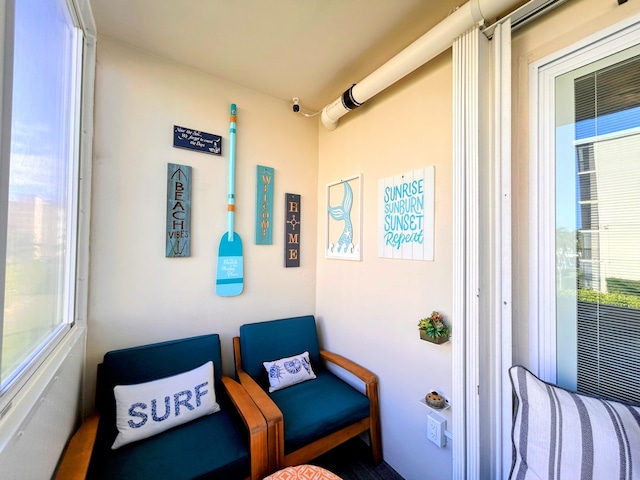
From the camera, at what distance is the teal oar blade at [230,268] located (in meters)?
1.97

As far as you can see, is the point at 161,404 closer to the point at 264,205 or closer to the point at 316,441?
the point at 316,441

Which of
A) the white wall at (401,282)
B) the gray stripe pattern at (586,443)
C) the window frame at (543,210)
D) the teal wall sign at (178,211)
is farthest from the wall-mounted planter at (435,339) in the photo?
the teal wall sign at (178,211)

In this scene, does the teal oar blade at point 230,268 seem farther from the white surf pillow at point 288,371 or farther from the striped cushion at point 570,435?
the striped cushion at point 570,435

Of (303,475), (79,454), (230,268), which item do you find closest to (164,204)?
(230,268)

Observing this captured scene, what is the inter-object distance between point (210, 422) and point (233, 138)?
1902 millimetres

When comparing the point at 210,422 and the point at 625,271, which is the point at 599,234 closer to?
the point at 625,271

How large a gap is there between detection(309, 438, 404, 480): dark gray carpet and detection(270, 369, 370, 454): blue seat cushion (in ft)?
1.13

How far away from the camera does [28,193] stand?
840mm

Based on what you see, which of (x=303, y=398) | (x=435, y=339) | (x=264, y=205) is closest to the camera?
(x=435, y=339)

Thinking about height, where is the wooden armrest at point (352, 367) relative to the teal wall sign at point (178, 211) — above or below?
below

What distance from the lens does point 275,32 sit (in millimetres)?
1532

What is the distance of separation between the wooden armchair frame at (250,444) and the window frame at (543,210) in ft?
Answer: 4.35

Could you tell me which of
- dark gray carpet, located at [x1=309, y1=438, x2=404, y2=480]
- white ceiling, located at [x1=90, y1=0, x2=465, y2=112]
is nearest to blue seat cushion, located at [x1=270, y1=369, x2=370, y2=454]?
dark gray carpet, located at [x1=309, y1=438, x2=404, y2=480]

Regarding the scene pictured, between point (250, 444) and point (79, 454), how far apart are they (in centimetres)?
A: 71
